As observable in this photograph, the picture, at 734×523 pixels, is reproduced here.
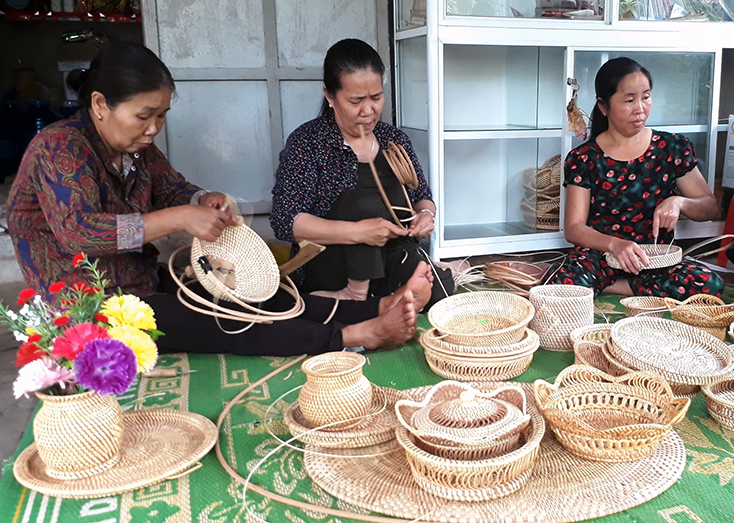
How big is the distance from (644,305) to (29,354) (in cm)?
203

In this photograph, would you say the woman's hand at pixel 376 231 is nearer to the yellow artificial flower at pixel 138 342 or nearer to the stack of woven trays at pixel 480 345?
the stack of woven trays at pixel 480 345

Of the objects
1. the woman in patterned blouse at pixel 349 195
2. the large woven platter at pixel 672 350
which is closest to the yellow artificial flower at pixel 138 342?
the woman in patterned blouse at pixel 349 195

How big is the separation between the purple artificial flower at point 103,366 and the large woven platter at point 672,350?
1.29 m

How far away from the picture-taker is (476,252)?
3166 millimetres

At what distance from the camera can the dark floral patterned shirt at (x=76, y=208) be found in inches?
71.4

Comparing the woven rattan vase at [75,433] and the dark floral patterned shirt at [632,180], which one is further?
the dark floral patterned shirt at [632,180]

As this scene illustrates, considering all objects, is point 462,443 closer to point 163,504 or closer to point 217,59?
point 163,504

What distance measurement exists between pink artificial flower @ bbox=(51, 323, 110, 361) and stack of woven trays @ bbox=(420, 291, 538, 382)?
999mm

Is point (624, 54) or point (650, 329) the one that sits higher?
point (624, 54)

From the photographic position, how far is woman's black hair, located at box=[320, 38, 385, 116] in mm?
2248

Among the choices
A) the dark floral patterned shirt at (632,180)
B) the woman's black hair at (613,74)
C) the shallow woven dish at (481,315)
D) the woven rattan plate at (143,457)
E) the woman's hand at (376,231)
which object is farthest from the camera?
the dark floral patterned shirt at (632,180)

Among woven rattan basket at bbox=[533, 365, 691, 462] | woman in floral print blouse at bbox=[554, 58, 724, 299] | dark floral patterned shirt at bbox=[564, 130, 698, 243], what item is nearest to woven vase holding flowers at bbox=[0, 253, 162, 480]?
woven rattan basket at bbox=[533, 365, 691, 462]

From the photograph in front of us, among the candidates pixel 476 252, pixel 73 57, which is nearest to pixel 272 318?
pixel 476 252

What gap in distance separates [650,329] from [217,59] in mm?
2307
